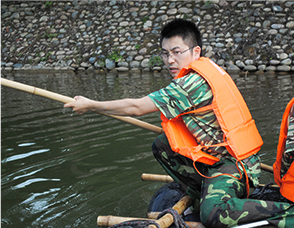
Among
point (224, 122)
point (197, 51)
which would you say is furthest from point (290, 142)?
point (197, 51)

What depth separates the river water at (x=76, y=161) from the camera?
3.71m

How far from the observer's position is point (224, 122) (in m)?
2.69

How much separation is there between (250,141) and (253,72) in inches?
368

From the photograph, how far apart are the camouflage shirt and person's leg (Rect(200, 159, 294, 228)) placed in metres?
0.24

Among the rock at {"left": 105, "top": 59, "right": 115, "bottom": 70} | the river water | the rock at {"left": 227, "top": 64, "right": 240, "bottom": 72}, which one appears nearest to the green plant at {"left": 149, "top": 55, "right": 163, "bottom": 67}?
the rock at {"left": 105, "top": 59, "right": 115, "bottom": 70}

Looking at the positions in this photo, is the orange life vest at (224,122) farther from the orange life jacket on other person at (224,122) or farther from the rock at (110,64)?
the rock at (110,64)

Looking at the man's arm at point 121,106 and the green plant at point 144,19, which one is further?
the green plant at point 144,19

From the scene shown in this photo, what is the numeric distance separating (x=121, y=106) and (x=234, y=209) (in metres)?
1.24

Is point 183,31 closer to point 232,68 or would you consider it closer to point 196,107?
point 196,107

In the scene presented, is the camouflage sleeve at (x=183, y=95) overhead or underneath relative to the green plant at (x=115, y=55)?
overhead

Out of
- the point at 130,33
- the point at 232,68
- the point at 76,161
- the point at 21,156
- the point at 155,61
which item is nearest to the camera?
the point at 76,161

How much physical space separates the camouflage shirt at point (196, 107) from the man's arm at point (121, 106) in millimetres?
84

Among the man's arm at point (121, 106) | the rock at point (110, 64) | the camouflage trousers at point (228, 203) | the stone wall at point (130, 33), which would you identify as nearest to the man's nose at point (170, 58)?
the man's arm at point (121, 106)

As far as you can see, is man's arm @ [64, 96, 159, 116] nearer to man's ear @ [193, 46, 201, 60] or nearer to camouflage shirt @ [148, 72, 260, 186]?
camouflage shirt @ [148, 72, 260, 186]
